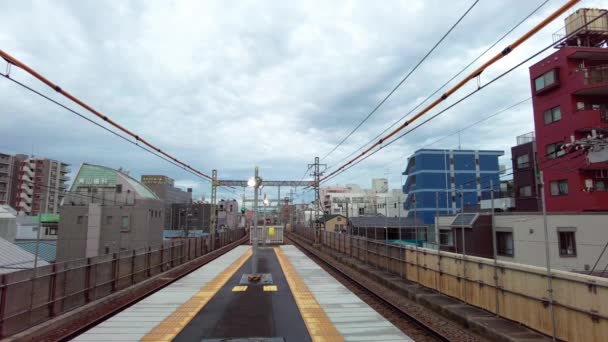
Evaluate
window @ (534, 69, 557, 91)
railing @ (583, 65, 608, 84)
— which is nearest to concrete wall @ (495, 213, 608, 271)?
railing @ (583, 65, 608, 84)

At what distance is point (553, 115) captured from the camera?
32.7m

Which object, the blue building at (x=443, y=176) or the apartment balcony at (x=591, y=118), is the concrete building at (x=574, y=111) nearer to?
the apartment balcony at (x=591, y=118)

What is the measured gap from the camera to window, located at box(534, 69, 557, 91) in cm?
3198

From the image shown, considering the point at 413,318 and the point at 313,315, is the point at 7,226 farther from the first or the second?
the point at 413,318

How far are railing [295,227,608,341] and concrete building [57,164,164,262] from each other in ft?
145

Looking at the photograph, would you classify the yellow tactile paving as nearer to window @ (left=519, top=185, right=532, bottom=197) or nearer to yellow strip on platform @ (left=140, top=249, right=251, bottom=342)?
yellow strip on platform @ (left=140, top=249, right=251, bottom=342)

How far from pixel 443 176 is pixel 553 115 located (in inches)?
1250

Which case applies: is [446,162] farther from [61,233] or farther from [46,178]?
[46,178]

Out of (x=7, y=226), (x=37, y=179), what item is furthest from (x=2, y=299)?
(x=37, y=179)

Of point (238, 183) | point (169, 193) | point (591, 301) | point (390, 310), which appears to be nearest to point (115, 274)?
point (390, 310)

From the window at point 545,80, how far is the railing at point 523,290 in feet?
87.5

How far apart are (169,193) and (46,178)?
39.6 m

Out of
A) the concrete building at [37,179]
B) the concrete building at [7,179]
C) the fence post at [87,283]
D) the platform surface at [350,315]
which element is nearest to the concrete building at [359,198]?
the platform surface at [350,315]

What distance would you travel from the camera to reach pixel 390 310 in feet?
37.0
